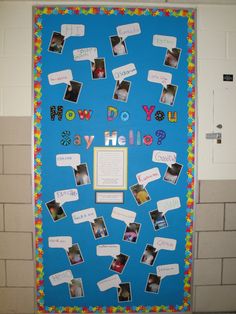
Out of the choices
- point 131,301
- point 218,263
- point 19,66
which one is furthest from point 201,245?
point 19,66

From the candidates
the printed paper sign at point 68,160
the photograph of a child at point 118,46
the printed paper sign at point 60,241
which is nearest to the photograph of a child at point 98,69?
the photograph of a child at point 118,46

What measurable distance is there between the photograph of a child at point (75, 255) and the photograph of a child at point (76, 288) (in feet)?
0.45

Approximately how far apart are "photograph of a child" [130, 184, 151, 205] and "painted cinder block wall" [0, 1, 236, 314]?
389 mm

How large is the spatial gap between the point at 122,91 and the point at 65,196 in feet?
2.81

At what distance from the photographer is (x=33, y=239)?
1692 millimetres

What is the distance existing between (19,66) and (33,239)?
124 cm

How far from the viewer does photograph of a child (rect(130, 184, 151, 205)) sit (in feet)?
5.55

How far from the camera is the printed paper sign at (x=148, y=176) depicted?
5.54 feet

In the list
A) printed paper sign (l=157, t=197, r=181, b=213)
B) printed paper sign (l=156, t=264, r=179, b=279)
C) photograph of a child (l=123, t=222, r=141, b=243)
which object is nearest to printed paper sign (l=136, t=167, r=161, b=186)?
printed paper sign (l=157, t=197, r=181, b=213)

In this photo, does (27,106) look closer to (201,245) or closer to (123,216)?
(123,216)

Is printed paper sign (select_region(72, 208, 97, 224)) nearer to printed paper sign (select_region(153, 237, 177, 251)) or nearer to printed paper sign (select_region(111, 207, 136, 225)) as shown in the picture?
printed paper sign (select_region(111, 207, 136, 225))

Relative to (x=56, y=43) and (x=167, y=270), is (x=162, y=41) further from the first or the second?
(x=167, y=270)

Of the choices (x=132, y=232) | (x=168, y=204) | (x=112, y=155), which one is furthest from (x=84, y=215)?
(x=168, y=204)

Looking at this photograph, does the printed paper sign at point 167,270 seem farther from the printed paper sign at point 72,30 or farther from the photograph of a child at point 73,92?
the printed paper sign at point 72,30
